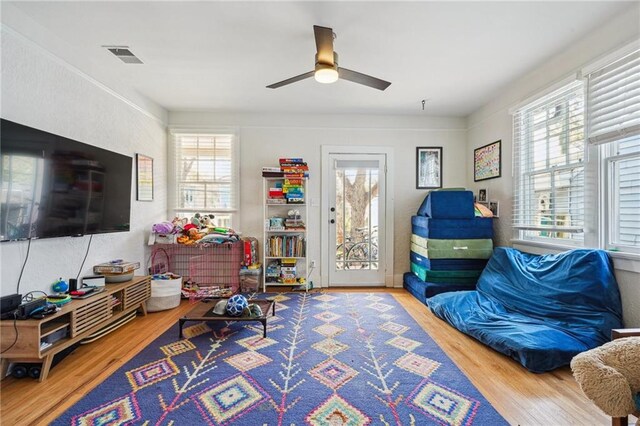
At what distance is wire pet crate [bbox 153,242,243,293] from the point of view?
3725 millimetres

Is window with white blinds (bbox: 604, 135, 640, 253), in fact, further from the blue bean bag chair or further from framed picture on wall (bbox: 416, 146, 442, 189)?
framed picture on wall (bbox: 416, 146, 442, 189)

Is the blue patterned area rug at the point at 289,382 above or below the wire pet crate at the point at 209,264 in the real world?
below

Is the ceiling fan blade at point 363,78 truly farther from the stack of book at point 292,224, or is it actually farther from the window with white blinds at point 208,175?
the window with white blinds at point 208,175

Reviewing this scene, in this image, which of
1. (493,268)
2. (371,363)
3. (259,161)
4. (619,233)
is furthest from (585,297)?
(259,161)

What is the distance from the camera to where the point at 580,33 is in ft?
7.06

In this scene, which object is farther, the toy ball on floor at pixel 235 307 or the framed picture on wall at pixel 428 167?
the framed picture on wall at pixel 428 167

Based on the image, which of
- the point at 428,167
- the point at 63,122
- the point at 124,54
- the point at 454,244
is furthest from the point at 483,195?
the point at 63,122

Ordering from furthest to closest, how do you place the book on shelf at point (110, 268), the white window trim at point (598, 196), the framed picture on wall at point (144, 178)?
the framed picture on wall at point (144, 178)
the book on shelf at point (110, 268)
the white window trim at point (598, 196)

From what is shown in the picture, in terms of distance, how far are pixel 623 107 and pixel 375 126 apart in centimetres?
252

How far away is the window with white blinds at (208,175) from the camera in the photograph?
3.90 metres

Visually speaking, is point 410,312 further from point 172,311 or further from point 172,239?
point 172,239

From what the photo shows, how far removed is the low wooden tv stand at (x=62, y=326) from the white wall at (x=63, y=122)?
0.33 m

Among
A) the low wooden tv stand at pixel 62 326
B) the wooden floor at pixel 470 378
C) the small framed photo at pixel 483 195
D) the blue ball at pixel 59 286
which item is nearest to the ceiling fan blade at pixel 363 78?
the wooden floor at pixel 470 378

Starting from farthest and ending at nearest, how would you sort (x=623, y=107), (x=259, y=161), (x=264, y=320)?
(x=259, y=161) < (x=264, y=320) < (x=623, y=107)
